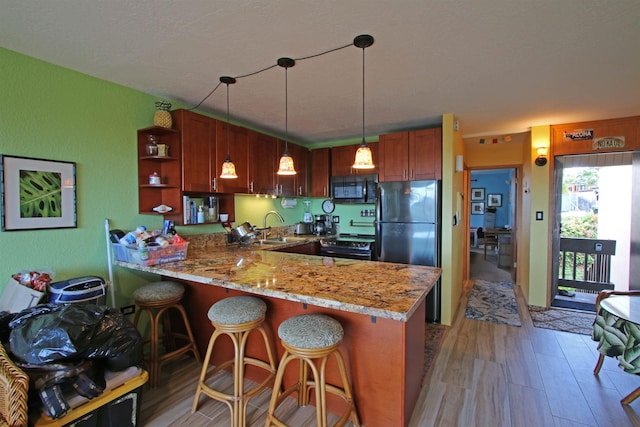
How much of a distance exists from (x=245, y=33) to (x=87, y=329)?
1.84m

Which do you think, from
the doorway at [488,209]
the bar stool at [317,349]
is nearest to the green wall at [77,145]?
the bar stool at [317,349]

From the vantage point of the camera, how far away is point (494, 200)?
29.1 ft

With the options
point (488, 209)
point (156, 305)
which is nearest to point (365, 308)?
point (156, 305)

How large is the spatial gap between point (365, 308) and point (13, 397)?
1.57m

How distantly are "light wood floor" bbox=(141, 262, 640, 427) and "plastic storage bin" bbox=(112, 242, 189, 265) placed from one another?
2.97 ft

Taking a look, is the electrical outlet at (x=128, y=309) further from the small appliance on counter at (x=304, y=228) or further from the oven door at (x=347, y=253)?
the small appliance on counter at (x=304, y=228)

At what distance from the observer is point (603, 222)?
370 centimetres

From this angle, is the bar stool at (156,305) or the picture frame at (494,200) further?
the picture frame at (494,200)

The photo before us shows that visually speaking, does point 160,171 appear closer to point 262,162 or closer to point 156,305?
point 262,162

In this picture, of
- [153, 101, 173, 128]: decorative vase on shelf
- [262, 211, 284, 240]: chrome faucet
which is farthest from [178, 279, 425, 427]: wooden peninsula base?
[262, 211, 284, 240]: chrome faucet

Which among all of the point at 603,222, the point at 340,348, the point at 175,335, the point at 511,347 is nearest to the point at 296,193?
the point at 175,335

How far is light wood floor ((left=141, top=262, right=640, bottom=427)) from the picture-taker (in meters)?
1.81

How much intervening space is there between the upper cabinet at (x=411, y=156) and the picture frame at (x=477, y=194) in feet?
22.2

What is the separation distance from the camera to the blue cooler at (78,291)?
1.83 m
